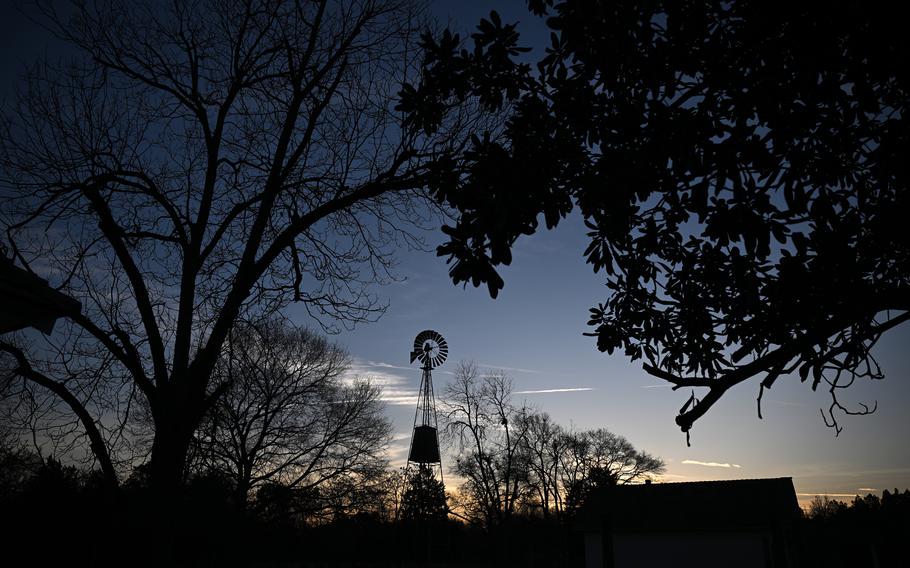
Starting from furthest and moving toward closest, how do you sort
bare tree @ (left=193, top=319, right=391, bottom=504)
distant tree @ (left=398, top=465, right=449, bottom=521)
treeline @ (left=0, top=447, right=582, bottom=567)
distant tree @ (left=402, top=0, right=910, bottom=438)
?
distant tree @ (left=398, top=465, right=449, bottom=521) < bare tree @ (left=193, top=319, right=391, bottom=504) < treeline @ (left=0, top=447, right=582, bottom=567) < distant tree @ (left=402, top=0, right=910, bottom=438)

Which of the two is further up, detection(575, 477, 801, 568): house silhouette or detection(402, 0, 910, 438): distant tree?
detection(402, 0, 910, 438): distant tree

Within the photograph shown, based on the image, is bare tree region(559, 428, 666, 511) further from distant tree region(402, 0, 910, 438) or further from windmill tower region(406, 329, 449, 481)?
distant tree region(402, 0, 910, 438)

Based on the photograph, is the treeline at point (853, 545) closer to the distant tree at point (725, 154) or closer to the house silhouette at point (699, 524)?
the house silhouette at point (699, 524)

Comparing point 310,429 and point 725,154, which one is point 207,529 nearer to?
point 310,429

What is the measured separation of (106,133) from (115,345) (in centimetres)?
294

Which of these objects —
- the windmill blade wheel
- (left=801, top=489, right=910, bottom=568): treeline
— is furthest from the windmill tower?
(left=801, top=489, right=910, bottom=568): treeline

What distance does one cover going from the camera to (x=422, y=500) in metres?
46.4

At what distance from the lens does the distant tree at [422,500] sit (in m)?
45.3

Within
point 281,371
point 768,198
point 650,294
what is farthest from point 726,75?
point 281,371

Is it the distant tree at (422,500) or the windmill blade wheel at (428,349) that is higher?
the windmill blade wheel at (428,349)

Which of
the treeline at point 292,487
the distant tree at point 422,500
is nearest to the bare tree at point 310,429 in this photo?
the treeline at point 292,487

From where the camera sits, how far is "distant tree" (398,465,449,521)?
45.3 m

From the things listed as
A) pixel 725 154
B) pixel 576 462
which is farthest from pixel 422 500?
pixel 725 154

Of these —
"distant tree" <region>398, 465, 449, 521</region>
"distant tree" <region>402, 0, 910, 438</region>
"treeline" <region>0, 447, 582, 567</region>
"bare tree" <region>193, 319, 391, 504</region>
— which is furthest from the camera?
"distant tree" <region>398, 465, 449, 521</region>
